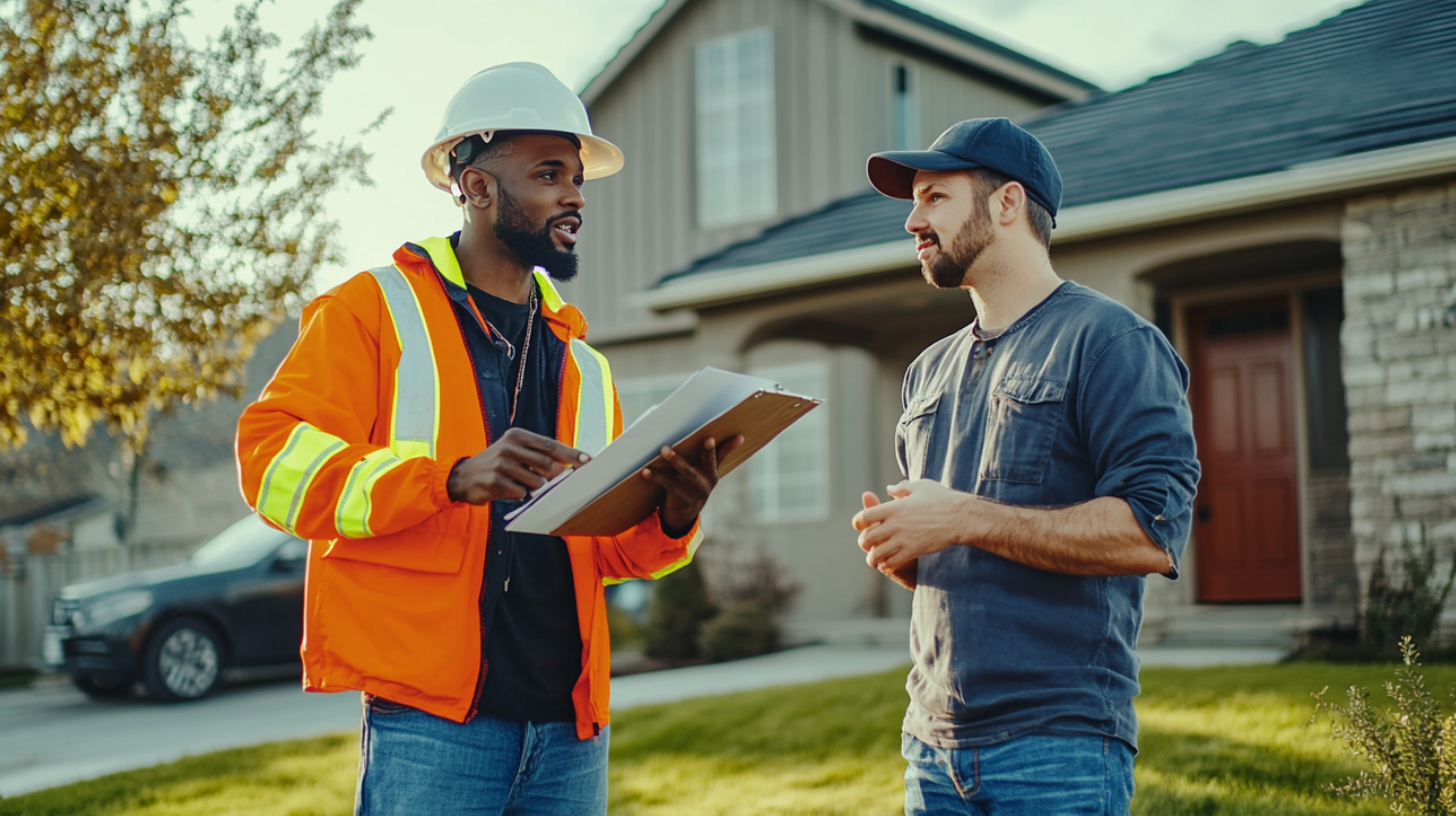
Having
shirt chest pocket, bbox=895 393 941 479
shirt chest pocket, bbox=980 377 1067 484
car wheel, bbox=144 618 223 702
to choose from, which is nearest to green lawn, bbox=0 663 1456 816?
shirt chest pocket, bbox=895 393 941 479

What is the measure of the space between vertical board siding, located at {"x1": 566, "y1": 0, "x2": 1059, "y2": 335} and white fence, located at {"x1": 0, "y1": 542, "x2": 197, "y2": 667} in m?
6.66

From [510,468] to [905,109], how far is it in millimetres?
13250

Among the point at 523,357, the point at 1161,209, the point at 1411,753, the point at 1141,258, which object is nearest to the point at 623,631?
the point at 1141,258

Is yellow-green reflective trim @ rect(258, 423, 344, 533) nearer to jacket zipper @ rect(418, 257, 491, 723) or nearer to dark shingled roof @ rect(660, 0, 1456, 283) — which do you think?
jacket zipper @ rect(418, 257, 491, 723)

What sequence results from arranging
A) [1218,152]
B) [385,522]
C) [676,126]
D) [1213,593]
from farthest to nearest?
1. [676,126]
2. [1213,593]
3. [1218,152]
4. [385,522]

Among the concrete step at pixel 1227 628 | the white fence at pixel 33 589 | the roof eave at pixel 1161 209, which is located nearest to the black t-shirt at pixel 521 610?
the roof eave at pixel 1161 209

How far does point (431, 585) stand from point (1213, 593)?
9809 mm

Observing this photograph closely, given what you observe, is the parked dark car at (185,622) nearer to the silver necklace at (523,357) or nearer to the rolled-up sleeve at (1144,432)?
the silver necklace at (523,357)

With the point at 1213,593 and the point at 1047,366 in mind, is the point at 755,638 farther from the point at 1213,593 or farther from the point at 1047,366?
the point at 1047,366

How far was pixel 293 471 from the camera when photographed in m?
2.19

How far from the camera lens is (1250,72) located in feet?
35.0

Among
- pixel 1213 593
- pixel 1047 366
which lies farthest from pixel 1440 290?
pixel 1047 366

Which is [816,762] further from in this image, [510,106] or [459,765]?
[510,106]

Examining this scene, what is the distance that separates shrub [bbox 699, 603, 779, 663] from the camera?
11.4 m
